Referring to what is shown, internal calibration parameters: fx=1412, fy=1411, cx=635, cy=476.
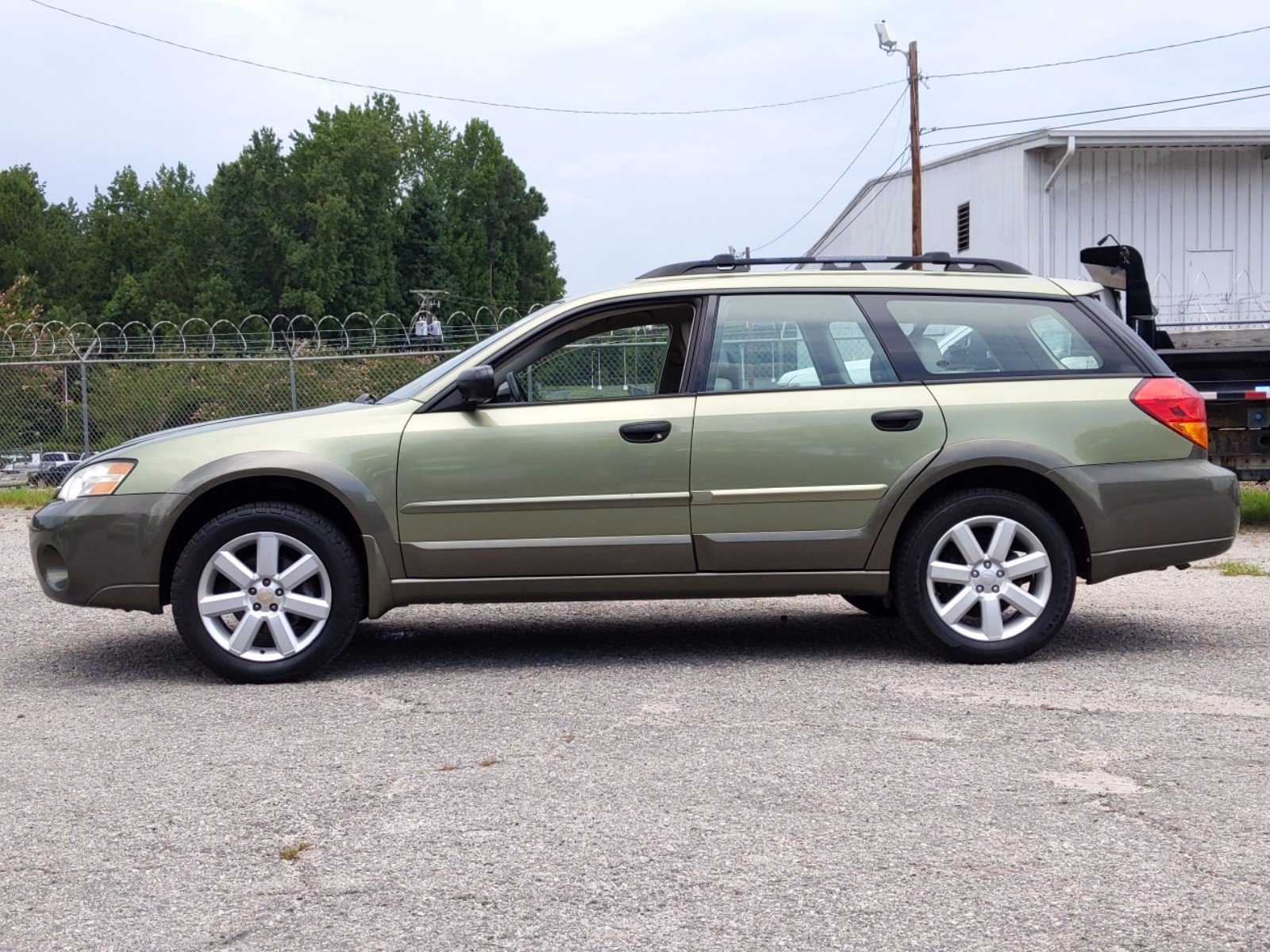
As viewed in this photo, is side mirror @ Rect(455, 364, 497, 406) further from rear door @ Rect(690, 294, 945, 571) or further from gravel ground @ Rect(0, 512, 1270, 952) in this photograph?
gravel ground @ Rect(0, 512, 1270, 952)

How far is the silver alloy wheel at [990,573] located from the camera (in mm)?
5879

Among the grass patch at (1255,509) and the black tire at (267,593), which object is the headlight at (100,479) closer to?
the black tire at (267,593)

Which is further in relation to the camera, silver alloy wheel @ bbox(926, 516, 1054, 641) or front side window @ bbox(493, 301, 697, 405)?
front side window @ bbox(493, 301, 697, 405)

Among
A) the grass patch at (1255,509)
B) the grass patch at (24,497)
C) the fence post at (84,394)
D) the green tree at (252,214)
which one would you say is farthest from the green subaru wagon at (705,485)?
the green tree at (252,214)

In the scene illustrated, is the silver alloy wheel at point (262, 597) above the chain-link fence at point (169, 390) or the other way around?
the other way around

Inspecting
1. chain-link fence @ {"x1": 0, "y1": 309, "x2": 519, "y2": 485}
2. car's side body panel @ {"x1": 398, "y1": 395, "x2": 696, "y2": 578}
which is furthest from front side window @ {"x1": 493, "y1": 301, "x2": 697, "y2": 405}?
chain-link fence @ {"x1": 0, "y1": 309, "x2": 519, "y2": 485}

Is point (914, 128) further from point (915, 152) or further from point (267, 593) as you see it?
point (267, 593)

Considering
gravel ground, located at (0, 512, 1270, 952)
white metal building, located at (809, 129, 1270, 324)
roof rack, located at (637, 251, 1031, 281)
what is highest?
white metal building, located at (809, 129, 1270, 324)

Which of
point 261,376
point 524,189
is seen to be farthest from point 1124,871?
point 524,189

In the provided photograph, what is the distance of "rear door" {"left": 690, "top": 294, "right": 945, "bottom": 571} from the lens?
Result: 5.84 metres

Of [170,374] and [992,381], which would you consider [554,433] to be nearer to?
[992,381]

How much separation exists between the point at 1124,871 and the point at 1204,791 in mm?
806

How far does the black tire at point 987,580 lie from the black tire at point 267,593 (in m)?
2.31

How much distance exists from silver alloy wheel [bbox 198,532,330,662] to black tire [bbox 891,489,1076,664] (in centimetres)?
242
